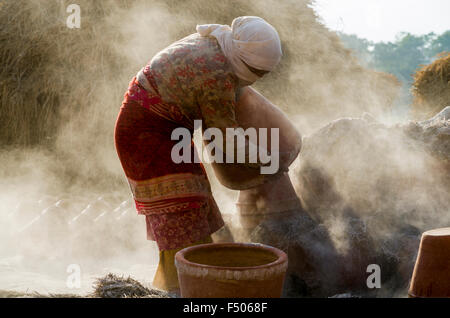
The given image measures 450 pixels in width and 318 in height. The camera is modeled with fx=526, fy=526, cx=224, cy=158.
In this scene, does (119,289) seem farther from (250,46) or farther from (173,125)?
(250,46)

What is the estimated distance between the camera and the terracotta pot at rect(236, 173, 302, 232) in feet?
10.7

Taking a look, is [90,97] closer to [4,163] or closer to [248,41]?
[4,163]

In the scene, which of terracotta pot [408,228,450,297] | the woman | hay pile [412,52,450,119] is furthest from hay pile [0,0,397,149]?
terracotta pot [408,228,450,297]

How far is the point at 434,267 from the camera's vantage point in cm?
232

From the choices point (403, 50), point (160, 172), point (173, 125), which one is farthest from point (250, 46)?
point (403, 50)

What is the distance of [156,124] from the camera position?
2.89 m

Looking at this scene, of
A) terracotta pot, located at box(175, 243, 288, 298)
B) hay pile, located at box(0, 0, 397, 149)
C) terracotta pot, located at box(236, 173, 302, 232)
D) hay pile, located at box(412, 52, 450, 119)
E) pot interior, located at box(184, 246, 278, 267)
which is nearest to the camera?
terracotta pot, located at box(175, 243, 288, 298)

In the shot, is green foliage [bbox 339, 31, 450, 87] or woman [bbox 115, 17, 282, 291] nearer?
woman [bbox 115, 17, 282, 291]

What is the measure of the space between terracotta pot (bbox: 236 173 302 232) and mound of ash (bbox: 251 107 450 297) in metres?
0.07

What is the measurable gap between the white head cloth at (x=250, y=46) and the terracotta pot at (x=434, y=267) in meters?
1.15

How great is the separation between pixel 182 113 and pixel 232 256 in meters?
0.81

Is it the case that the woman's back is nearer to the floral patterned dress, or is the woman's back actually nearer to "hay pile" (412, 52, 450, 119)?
the floral patterned dress
